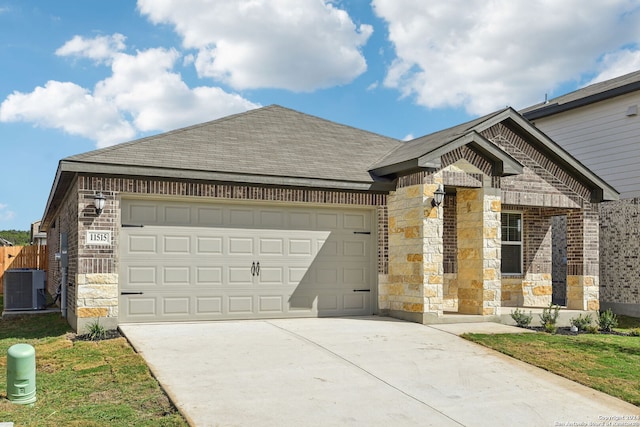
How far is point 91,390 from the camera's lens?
6.66 m

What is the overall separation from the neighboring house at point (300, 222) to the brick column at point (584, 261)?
0.11ft

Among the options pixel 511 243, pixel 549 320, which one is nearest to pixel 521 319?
pixel 549 320

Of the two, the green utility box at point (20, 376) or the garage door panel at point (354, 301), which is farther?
the garage door panel at point (354, 301)

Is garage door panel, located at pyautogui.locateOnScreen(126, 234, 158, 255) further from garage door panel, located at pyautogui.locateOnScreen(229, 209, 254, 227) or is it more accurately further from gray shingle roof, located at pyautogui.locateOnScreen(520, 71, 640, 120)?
gray shingle roof, located at pyautogui.locateOnScreen(520, 71, 640, 120)

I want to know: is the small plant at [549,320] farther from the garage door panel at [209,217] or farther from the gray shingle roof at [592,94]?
the gray shingle roof at [592,94]

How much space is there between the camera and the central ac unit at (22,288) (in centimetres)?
1428

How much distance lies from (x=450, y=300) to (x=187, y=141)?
23.3ft

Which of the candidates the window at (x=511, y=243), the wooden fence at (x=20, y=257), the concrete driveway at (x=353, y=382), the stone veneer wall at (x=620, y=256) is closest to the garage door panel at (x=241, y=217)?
the concrete driveway at (x=353, y=382)

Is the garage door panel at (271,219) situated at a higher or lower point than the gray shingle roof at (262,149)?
lower

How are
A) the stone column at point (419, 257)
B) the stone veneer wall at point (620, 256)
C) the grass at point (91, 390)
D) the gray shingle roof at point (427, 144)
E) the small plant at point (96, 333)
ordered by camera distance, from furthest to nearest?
the stone veneer wall at point (620, 256)
the gray shingle roof at point (427, 144)
the stone column at point (419, 257)
the small plant at point (96, 333)
the grass at point (91, 390)

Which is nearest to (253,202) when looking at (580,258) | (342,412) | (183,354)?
(183,354)

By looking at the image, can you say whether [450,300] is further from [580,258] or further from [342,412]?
[342,412]

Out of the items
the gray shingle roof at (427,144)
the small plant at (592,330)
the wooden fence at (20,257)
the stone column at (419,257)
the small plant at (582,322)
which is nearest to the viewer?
the stone column at (419,257)

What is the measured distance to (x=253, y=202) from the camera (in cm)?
1178
